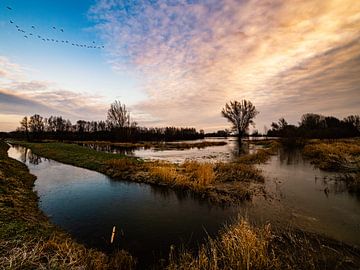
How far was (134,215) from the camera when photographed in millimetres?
8219

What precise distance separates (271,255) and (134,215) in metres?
5.19

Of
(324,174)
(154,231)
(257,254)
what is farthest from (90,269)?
(324,174)

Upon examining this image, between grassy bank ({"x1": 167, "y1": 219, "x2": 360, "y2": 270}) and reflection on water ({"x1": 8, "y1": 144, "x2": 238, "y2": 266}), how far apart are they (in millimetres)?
1086

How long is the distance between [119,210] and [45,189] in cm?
627

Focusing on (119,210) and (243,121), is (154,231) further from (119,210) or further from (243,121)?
(243,121)

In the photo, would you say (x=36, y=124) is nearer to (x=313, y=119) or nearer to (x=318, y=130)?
(x=318, y=130)

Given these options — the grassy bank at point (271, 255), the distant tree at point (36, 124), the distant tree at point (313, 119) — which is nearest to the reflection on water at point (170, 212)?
the grassy bank at point (271, 255)

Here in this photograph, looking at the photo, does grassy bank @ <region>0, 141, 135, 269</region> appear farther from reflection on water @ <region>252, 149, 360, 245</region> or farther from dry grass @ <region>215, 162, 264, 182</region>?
dry grass @ <region>215, 162, 264, 182</region>

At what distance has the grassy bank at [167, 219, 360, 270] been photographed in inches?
170

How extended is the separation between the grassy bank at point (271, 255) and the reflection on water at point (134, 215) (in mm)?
1086

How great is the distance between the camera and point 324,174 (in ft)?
47.9

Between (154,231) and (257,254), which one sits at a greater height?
(257,254)

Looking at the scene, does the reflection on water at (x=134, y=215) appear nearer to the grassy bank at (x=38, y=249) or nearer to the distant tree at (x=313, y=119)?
the grassy bank at (x=38, y=249)

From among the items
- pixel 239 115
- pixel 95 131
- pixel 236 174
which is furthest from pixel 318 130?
pixel 95 131
